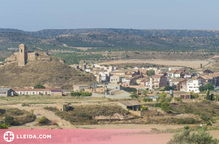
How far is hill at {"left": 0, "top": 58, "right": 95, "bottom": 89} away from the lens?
66500mm

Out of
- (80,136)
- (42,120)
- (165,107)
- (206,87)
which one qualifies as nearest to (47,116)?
(42,120)

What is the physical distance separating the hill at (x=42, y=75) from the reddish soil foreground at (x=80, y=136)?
102 feet

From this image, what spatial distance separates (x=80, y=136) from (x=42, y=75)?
36166mm

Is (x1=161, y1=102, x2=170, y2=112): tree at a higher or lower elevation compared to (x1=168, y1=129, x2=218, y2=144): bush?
lower

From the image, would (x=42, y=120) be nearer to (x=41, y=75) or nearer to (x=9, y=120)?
(x=9, y=120)

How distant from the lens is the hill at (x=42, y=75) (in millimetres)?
66500

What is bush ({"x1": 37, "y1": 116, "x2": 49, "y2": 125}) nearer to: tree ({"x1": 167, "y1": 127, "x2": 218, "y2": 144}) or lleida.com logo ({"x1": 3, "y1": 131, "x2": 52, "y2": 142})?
lleida.com logo ({"x1": 3, "y1": 131, "x2": 52, "y2": 142})

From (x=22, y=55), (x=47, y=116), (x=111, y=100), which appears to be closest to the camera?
(x=47, y=116)

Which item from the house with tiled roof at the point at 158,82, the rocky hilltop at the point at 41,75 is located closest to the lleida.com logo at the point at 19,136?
the rocky hilltop at the point at 41,75

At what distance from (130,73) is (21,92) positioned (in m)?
27.3

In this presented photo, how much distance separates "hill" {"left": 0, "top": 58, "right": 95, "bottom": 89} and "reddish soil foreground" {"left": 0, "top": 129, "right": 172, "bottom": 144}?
102ft

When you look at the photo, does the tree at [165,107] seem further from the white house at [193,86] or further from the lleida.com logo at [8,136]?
the white house at [193,86]

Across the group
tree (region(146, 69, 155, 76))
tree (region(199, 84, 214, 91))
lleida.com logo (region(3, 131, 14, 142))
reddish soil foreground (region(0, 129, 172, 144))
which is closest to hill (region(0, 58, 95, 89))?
tree (region(199, 84, 214, 91))

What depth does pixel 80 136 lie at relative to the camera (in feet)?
110
